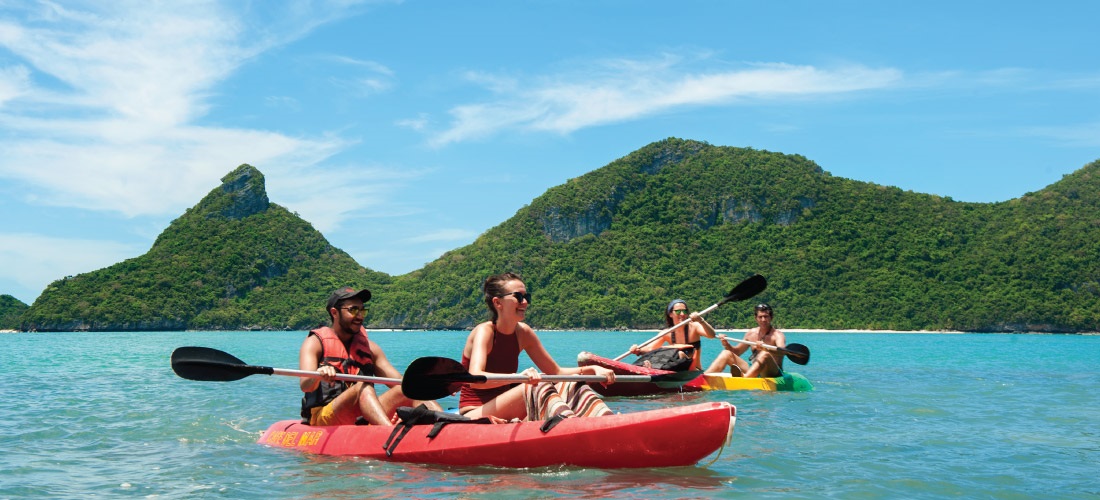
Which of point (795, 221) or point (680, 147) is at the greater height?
point (680, 147)

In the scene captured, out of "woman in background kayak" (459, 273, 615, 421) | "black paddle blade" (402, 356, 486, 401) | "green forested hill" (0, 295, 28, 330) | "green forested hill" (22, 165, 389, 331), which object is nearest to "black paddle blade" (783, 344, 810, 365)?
"woman in background kayak" (459, 273, 615, 421)

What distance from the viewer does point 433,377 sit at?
6184 millimetres

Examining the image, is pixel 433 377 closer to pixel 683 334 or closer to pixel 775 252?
pixel 683 334

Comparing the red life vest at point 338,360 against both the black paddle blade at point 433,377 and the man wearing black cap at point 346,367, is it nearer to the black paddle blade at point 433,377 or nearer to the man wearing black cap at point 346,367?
the man wearing black cap at point 346,367

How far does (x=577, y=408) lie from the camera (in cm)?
641

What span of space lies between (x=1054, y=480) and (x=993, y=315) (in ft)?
278

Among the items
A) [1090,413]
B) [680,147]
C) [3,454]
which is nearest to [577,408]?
[3,454]

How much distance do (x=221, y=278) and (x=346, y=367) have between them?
11591 cm

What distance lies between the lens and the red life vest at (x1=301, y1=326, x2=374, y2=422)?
7043 millimetres

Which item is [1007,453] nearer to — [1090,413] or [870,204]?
[1090,413]

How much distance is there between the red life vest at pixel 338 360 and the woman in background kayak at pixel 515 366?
3.38ft

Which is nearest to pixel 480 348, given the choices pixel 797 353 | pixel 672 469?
pixel 672 469

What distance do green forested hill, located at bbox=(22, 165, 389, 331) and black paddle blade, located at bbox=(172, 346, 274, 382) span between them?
4203 inches

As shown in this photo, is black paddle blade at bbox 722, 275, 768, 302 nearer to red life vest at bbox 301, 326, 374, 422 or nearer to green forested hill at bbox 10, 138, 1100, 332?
red life vest at bbox 301, 326, 374, 422
